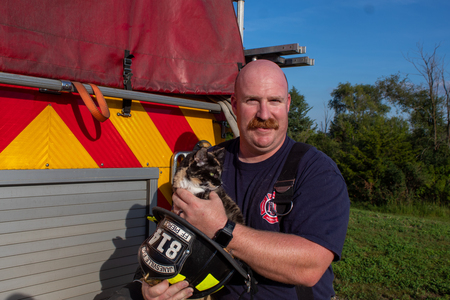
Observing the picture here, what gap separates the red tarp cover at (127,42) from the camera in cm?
162

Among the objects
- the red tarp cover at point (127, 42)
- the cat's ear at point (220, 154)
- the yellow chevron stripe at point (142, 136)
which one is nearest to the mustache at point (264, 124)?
the cat's ear at point (220, 154)

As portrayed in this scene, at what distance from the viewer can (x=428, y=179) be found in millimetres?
10258

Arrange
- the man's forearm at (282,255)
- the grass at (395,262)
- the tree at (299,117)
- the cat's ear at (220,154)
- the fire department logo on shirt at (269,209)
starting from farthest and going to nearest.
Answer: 1. the tree at (299,117)
2. the grass at (395,262)
3. the cat's ear at (220,154)
4. the fire department logo on shirt at (269,209)
5. the man's forearm at (282,255)

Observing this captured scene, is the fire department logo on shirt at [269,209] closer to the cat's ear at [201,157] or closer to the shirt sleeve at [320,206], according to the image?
the shirt sleeve at [320,206]

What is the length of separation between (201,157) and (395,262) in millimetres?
4440

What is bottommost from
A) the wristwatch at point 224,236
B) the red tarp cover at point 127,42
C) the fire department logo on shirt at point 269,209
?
the wristwatch at point 224,236

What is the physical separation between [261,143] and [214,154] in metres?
0.39

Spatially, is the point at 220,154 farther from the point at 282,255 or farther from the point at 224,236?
the point at 282,255

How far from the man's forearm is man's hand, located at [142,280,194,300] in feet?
1.03

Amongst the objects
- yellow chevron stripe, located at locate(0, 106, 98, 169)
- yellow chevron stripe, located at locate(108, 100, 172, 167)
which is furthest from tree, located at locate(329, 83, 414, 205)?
yellow chevron stripe, located at locate(0, 106, 98, 169)

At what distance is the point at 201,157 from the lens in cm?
189

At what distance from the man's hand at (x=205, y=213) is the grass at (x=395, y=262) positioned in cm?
320

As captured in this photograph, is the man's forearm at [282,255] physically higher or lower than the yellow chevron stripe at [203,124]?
lower

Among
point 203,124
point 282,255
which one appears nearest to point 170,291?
point 282,255
